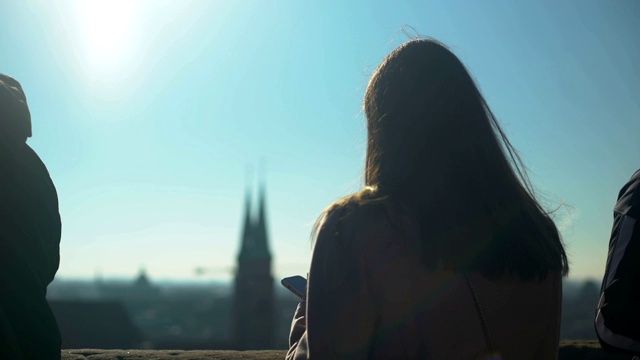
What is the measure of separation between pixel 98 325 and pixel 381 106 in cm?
3705

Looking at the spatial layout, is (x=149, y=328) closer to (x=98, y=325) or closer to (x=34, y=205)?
(x=98, y=325)

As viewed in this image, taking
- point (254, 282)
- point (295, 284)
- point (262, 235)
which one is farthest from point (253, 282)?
point (295, 284)

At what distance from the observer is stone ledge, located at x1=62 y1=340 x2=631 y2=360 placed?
3.36 m

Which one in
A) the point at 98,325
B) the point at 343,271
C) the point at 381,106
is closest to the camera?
the point at 343,271

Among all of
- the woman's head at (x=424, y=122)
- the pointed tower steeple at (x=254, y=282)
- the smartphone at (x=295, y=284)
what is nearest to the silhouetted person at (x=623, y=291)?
the woman's head at (x=424, y=122)

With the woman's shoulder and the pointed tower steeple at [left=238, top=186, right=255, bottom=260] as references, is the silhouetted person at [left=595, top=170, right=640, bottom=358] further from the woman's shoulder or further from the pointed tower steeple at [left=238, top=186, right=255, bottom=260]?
the pointed tower steeple at [left=238, top=186, right=255, bottom=260]

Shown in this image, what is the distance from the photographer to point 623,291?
2205 mm

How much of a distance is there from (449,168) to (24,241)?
165cm

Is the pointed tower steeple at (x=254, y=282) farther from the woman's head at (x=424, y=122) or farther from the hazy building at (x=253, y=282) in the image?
the woman's head at (x=424, y=122)

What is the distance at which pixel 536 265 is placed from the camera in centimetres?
196

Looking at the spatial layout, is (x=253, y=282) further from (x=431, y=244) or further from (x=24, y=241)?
(x=431, y=244)

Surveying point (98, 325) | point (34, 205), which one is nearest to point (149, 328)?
point (98, 325)

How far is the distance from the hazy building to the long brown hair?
193 feet

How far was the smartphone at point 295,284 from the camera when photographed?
7.39 feet
